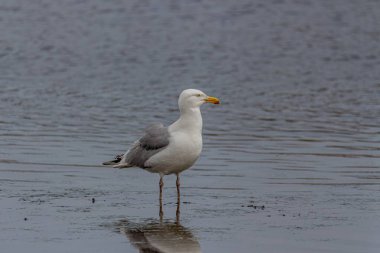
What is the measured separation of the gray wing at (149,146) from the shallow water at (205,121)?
1.19ft

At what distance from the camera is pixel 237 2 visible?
32.7m

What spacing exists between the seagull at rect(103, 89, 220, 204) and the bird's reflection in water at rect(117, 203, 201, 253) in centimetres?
89

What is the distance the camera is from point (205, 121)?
16969 mm

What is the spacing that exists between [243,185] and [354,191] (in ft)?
4.02

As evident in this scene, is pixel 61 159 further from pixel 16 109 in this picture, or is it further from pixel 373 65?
pixel 373 65

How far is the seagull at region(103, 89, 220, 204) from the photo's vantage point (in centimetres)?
1071

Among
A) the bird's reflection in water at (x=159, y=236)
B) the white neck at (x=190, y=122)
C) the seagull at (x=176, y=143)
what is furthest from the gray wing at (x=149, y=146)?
the bird's reflection in water at (x=159, y=236)

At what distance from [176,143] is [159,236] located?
1.67 metres

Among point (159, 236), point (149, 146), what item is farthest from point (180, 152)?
point (159, 236)

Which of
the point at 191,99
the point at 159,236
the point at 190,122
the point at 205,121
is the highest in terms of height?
the point at 191,99

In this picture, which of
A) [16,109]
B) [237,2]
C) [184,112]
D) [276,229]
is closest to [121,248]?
[276,229]

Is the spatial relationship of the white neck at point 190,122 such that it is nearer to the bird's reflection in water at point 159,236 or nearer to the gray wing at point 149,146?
the gray wing at point 149,146

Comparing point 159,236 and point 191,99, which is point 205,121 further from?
point 159,236

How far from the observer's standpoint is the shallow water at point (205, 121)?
31.4 feet
